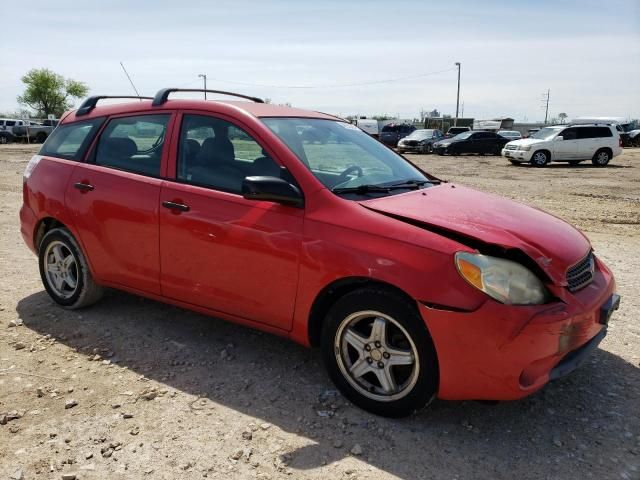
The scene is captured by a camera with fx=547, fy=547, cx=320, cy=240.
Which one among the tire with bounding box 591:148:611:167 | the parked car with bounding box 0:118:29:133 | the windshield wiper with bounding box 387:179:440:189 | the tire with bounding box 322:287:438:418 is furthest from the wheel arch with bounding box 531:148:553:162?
the parked car with bounding box 0:118:29:133

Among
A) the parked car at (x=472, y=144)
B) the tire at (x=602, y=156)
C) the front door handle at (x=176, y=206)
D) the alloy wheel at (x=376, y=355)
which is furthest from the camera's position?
the parked car at (x=472, y=144)

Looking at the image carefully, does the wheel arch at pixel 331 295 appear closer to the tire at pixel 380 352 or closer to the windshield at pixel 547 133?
the tire at pixel 380 352

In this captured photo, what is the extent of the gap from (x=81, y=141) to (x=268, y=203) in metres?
2.05

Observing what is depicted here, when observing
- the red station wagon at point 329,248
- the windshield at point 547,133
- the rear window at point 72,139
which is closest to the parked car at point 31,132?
the windshield at point 547,133

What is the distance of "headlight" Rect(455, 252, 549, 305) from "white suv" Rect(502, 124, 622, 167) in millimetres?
20677

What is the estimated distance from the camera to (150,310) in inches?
184

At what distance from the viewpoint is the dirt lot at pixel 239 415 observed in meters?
2.68

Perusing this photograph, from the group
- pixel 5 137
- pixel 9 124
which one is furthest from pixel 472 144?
pixel 9 124

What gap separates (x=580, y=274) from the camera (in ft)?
10.1

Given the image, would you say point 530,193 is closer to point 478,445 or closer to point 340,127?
point 340,127

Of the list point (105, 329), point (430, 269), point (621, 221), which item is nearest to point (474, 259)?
point (430, 269)

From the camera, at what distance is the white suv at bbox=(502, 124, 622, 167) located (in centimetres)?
2191

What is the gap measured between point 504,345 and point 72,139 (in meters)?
3.73

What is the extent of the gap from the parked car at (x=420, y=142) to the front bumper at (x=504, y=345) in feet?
94.2
